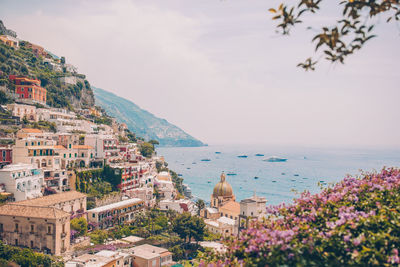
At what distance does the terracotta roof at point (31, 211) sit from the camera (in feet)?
87.9

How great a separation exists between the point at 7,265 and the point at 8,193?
11.0m

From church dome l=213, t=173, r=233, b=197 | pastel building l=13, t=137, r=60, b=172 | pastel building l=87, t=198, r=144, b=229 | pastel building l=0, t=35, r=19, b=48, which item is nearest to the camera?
pastel building l=13, t=137, r=60, b=172

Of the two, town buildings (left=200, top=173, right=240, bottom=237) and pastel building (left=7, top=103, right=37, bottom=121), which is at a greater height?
pastel building (left=7, top=103, right=37, bottom=121)

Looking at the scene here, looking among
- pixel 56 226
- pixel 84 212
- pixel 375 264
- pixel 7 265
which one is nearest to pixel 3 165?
pixel 84 212

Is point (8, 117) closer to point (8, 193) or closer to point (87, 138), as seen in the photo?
point (87, 138)

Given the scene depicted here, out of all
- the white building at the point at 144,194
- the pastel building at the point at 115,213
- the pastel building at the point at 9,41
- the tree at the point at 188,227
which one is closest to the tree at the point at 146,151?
the white building at the point at 144,194

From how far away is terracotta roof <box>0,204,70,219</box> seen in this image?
26.8 metres

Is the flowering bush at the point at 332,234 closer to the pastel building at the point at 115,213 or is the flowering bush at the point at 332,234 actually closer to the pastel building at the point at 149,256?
the pastel building at the point at 149,256

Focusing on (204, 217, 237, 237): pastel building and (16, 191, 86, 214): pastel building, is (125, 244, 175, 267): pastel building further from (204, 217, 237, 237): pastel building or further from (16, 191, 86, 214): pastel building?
(204, 217, 237, 237): pastel building

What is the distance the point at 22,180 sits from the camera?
103ft

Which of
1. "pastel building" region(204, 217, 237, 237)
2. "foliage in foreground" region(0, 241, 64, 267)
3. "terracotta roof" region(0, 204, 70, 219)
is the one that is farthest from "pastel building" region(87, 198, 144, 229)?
"foliage in foreground" region(0, 241, 64, 267)

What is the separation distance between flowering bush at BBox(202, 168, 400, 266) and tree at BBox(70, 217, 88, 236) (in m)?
25.4

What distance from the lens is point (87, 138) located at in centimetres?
4469

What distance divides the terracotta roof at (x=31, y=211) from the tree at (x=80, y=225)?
135 inches
